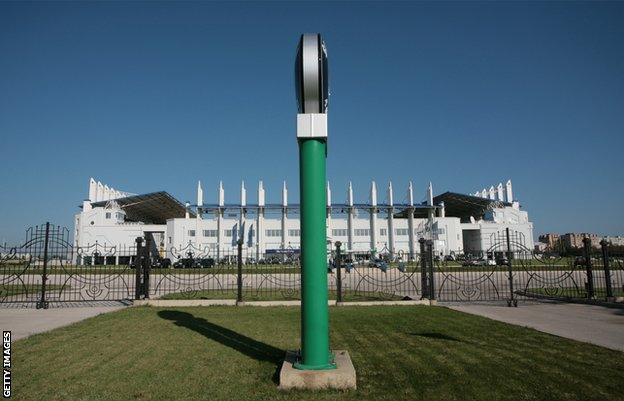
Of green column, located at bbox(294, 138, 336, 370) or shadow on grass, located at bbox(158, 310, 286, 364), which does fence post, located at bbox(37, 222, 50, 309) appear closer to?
shadow on grass, located at bbox(158, 310, 286, 364)

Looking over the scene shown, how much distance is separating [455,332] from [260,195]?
67.4 metres

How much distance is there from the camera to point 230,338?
8.27m

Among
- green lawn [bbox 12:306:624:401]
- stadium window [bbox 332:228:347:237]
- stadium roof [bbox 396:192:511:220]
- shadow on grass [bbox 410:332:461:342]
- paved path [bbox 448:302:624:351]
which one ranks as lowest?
paved path [bbox 448:302:624:351]

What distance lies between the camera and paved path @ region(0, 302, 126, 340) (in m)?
9.65

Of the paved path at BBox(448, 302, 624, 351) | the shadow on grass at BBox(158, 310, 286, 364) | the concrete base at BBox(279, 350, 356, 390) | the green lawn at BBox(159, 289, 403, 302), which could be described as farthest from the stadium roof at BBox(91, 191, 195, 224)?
the concrete base at BBox(279, 350, 356, 390)

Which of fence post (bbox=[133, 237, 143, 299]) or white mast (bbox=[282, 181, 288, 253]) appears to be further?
white mast (bbox=[282, 181, 288, 253])

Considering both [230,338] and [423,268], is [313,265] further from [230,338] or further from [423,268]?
[423,268]

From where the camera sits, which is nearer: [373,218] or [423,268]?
[423,268]

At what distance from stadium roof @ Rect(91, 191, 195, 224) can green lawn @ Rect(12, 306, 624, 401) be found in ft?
234

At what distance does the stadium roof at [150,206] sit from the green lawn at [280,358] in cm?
7140

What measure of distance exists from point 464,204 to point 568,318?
8174 cm

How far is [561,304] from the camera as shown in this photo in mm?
14414

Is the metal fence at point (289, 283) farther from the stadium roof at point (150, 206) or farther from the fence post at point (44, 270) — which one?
the stadium roof at point (150, 206)

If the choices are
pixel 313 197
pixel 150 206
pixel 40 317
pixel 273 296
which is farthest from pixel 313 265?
pixel 150 206
